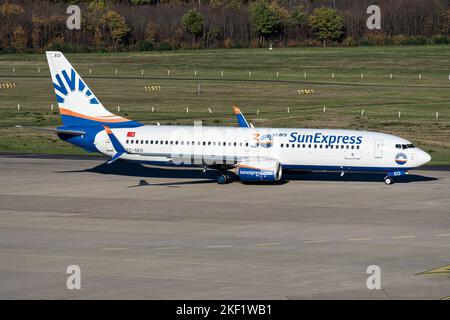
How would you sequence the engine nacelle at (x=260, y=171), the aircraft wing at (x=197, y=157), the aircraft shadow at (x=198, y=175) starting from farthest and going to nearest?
the aircraft shadow at (x=198, y=175)
the aircraft wing at (x=197, y=157)
the engine nacelle at (x=260, y=171)

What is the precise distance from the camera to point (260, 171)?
73750 mm

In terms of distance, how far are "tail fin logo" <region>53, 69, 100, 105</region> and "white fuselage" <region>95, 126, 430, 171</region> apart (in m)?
7.35

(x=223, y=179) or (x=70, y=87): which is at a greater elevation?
(x=70, y=87)

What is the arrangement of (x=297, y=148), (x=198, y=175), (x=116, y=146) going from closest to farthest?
(x=297, y=148)
(x=116, y=146)
(x=198, y=175)

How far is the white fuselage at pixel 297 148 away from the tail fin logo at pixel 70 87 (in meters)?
7.35

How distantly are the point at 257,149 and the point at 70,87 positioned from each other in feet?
56.2

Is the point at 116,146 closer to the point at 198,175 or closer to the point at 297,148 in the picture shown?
the point at 198,175

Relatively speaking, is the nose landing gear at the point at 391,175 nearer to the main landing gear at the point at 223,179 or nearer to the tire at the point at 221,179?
the main landing gear at the point at 223,179

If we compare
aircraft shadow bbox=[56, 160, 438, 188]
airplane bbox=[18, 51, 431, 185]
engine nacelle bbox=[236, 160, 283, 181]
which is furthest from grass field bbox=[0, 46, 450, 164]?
engine nacelle bbox=[236, 160, 283, 181]

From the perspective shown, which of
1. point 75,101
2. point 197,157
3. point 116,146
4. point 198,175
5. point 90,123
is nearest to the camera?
point 116,146

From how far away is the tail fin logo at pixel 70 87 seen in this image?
8012cm

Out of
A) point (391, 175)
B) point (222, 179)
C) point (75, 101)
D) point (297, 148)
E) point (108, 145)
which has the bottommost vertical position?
point (222, 179)

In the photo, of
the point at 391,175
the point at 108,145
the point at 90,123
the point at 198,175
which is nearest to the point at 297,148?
the point at 391,175

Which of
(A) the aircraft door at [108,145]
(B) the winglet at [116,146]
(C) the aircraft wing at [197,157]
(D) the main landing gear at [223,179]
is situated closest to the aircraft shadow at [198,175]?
(D) the main landing gear at [223,179]
